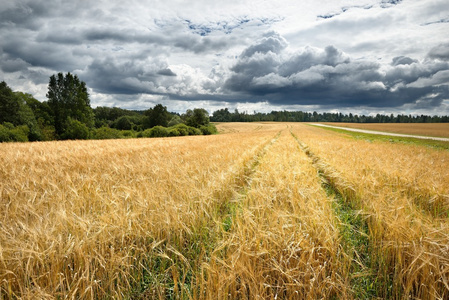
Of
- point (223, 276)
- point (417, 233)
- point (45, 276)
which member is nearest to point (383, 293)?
point (417, 233)

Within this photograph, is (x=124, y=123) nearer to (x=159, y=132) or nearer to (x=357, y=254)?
(x=159, y=132)

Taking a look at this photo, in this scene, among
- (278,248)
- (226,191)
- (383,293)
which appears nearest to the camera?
(383,293)

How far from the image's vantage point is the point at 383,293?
6.69 feet

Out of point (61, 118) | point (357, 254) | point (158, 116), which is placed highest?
point (158, 116)

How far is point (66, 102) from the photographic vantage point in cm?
5119

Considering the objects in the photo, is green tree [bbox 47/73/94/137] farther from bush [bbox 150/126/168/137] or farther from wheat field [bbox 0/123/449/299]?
wheat field [bbox 0/123/449/299]

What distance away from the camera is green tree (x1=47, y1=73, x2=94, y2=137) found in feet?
159

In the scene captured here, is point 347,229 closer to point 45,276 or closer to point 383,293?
point 383,293

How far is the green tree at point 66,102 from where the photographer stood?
48312mm

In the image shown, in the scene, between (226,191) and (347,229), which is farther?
(226,191)

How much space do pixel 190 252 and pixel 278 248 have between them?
1055 mm

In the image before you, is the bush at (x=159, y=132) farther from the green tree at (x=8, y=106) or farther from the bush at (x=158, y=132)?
the green tree at (x=8, y=106)

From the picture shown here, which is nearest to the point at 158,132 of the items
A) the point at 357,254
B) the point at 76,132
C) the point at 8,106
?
the point at 76,132

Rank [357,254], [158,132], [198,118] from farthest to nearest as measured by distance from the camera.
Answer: [198,118]
[158,132]
[357,254]
